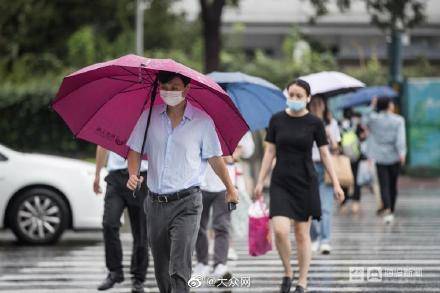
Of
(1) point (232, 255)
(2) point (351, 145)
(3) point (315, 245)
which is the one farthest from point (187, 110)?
(2) point (351, 145)

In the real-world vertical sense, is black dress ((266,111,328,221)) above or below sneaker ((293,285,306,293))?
above

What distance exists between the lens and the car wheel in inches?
563

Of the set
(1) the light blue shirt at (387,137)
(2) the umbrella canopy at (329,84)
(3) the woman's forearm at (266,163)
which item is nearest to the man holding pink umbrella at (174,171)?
(3) the woman's forearm at (266,163)

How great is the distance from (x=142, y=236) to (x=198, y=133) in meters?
2.78

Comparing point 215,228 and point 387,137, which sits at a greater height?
point 387,137

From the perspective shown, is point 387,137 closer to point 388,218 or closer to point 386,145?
point 386,145

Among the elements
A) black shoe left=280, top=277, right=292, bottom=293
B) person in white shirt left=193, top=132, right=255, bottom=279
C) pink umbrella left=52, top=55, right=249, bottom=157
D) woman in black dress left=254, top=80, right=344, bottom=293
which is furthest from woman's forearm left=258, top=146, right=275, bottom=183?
pink umbrella left=52, top=55, right=249, bottom=157

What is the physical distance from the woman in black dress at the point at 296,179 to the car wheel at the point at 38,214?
462cm

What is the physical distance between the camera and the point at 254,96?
38.5ft

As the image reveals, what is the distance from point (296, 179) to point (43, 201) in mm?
4940

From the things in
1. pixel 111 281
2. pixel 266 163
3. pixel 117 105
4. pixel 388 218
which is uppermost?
pixel 117 105

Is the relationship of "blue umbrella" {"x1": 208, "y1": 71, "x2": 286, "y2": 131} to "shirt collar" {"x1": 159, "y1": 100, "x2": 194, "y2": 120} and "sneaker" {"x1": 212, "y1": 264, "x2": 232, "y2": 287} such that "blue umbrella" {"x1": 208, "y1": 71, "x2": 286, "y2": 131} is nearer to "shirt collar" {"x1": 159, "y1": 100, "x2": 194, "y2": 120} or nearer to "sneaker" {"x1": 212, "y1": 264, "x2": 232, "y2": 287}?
"sneaker" {"x1": 212, "y1": 264, "x2": 232, "y2": 287}

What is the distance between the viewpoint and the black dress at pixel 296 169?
33.7 feet

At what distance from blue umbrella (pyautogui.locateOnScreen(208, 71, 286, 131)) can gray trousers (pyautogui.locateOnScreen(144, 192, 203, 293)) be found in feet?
12.3
